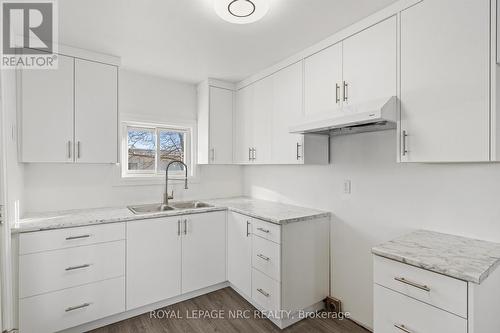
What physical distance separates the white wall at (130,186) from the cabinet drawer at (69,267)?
2.34ft

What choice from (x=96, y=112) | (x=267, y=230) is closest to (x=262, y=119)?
(x=267, y=230)

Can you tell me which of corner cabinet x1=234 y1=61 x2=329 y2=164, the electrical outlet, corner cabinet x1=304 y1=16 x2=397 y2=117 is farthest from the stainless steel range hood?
the electrical outlet

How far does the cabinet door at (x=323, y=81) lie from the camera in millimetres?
2014

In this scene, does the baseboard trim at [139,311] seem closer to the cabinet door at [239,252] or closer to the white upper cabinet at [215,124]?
the cabinet door at [239,252]

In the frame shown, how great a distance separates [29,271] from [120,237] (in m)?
0.61

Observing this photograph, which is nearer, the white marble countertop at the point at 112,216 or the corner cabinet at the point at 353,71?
the corner cabinet at the point at 353,71

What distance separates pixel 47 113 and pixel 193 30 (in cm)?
145

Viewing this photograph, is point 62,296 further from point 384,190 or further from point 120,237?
point 384,190

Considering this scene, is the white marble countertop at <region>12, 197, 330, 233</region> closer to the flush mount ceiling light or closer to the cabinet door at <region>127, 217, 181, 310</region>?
the cabinet door at <region>127, 217, 181, 310</region>

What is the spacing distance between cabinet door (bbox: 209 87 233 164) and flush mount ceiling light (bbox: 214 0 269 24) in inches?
58.3

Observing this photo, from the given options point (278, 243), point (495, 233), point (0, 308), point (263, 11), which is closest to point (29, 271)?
point (0, 308)

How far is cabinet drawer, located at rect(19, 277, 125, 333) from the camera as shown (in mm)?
1814

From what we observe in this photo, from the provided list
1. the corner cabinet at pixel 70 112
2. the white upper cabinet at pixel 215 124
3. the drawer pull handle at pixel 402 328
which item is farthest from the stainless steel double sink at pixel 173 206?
the drawer pull handle at pixel 402 328

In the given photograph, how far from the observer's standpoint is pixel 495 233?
148 centimetres
